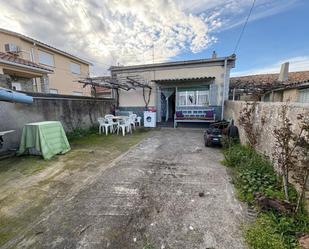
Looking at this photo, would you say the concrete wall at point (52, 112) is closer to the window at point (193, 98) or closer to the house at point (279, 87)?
the window at point (193, 98)

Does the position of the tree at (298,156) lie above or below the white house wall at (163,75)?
below

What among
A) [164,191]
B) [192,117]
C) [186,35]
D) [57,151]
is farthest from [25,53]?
[164,191]

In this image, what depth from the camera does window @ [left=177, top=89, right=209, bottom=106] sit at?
10.2m

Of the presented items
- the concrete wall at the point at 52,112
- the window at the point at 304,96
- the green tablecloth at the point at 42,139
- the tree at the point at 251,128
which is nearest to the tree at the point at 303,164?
the tree at the point at 251,128

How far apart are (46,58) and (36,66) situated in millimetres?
5302

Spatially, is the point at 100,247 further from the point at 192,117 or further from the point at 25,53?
the point at 25,53

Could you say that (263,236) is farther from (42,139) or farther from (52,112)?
(52,112)

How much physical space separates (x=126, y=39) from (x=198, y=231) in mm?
10761

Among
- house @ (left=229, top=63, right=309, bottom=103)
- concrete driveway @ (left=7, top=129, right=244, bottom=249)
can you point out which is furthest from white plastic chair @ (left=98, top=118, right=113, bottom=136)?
house @ (left=229, top=63, right=309, bottom=103)

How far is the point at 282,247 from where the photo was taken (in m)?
1.74

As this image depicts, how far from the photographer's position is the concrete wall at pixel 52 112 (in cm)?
509

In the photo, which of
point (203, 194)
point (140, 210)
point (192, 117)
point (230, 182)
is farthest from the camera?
point (192, 117)

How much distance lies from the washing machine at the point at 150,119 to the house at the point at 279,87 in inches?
223

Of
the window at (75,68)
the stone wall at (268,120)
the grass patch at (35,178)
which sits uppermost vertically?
the window at (75,68)
